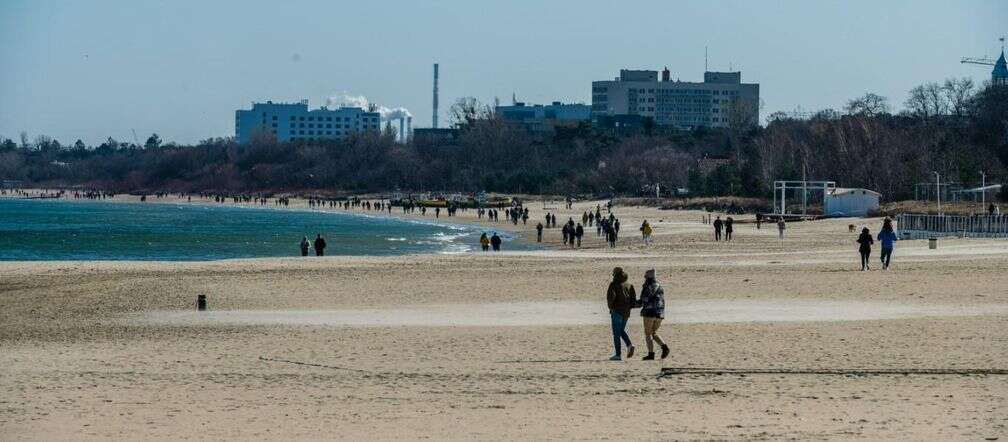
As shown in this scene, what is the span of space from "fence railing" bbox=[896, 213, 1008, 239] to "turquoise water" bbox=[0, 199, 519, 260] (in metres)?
16.3

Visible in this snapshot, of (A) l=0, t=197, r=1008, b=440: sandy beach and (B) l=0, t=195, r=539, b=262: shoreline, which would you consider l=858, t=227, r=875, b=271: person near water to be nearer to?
(A) l=0, t=197, r=1008, b=440: sandy beach

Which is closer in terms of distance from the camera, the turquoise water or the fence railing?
the fence railing

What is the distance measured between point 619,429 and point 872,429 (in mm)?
2272

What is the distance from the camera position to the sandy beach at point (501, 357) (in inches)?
529

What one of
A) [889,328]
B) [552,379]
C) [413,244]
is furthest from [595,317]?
[413,244]

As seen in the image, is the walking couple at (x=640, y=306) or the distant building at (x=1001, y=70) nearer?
Result: the walking couple at (x=640, y=306)

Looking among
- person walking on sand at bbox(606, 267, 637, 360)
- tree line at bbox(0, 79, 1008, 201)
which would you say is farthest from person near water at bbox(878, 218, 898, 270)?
tree line at bbox(0, 79, 1008, 201)

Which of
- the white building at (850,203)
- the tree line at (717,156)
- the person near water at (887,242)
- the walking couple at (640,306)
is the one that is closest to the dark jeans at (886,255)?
the person near water at (887,242)

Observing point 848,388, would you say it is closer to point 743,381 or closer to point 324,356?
point 743,381

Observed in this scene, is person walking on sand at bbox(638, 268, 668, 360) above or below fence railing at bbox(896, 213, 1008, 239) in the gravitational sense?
below

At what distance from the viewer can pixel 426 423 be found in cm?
1353

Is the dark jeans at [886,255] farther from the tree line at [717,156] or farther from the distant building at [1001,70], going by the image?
the distant building at [1001,70]

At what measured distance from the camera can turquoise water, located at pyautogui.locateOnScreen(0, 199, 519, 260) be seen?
2259 inches

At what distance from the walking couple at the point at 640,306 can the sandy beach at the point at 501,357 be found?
0.30m
